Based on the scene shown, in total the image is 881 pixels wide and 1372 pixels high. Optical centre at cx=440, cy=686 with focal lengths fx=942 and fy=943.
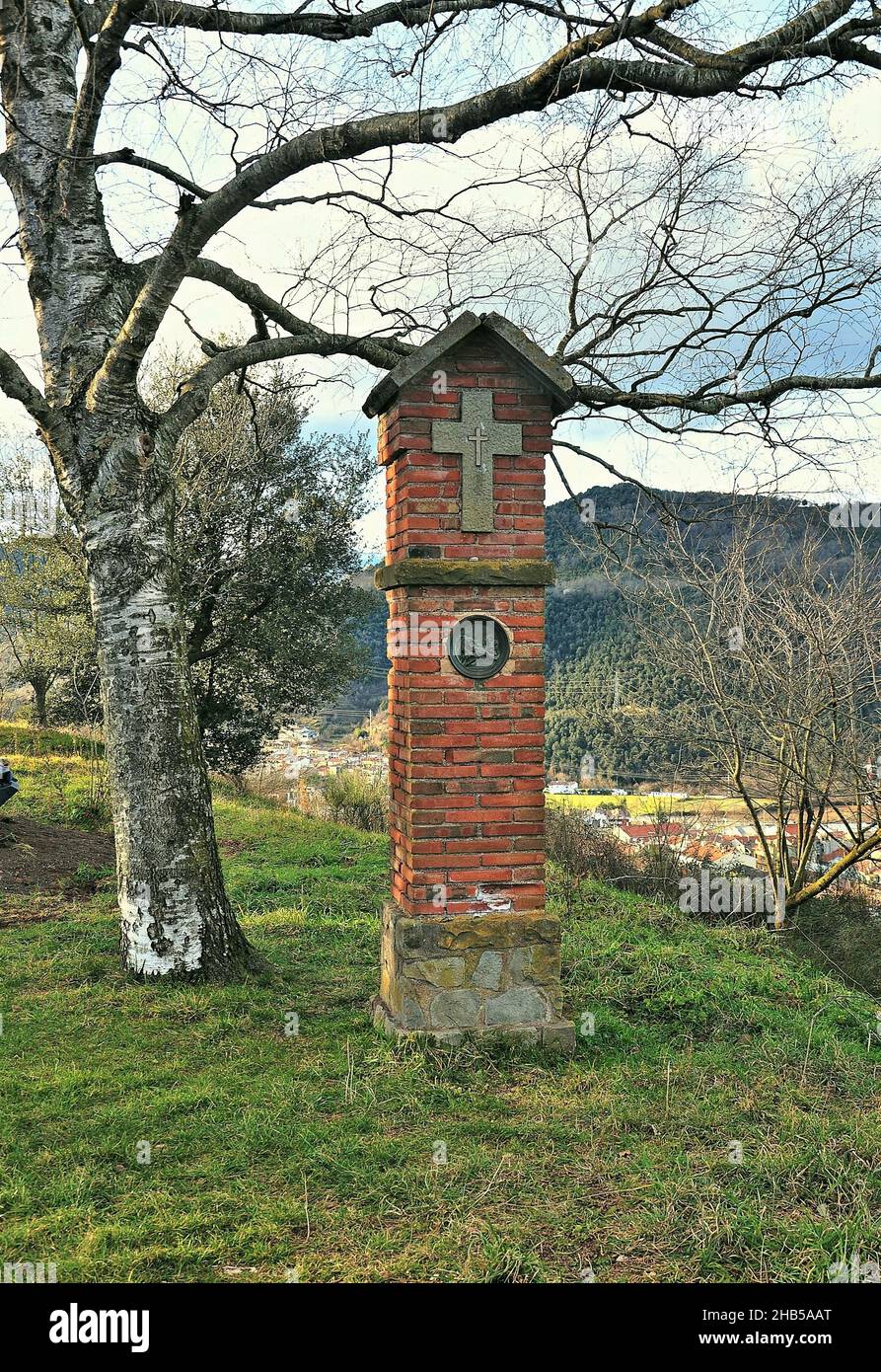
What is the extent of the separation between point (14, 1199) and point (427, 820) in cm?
245

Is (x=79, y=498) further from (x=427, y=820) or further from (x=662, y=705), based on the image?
(x=662, y=705)

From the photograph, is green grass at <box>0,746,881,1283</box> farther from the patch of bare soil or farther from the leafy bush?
the leafy bush

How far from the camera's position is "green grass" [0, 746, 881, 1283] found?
11.1 ft

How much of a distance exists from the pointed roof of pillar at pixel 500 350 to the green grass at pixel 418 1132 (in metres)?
3.54

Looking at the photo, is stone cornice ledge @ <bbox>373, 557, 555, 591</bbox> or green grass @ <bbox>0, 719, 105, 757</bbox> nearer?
stone cornice ledge @ <bbox>373, 557, 555, 591</bbox>

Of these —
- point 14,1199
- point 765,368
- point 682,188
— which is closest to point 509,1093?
point 14,1199

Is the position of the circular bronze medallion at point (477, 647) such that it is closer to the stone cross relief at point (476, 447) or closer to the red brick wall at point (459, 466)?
the red brick wall at point (459, 466)

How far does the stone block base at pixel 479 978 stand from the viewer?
16.6 ft

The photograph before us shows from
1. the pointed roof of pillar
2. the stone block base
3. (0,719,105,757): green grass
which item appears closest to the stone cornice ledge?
the pointed roof of pillar

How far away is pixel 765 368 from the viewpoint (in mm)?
7160

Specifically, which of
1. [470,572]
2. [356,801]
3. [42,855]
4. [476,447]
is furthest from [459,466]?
[356,801]

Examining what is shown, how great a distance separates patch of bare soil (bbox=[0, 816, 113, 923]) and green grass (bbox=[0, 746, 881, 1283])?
187 centimetres

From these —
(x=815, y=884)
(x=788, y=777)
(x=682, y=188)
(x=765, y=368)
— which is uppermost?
(x=682, y=188)

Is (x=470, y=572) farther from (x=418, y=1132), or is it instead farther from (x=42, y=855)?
(x=42, y=855)
